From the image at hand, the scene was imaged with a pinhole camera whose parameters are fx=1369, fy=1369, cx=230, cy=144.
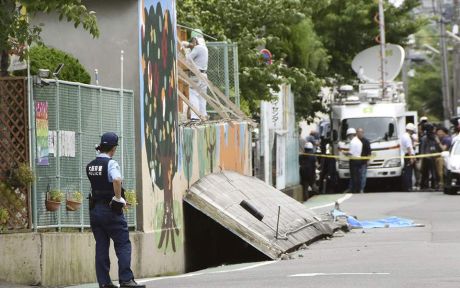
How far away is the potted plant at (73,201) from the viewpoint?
16156 mm

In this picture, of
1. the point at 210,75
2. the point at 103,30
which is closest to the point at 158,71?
the point at 103,30

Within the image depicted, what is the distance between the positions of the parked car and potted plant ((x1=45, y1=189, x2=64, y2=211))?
66.7 feet

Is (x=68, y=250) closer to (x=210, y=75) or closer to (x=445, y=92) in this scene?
(x=210, y=75)

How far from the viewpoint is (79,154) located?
54.3 ft

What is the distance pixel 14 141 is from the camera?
15523 millimetres

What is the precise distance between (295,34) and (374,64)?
704cm

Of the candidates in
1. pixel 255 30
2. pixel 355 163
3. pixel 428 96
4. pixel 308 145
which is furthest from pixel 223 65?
pixel 428 96

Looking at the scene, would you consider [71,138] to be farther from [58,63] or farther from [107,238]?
[107,238]

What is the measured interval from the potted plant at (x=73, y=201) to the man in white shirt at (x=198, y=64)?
22.6 feet

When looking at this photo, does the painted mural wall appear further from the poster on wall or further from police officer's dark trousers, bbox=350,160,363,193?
police officer's dark trousers, bbox=350,160,363,193

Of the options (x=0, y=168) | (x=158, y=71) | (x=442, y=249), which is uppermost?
(x=158, y=71)

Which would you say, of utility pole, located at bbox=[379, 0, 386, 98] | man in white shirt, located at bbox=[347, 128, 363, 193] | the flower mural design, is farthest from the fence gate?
utility pole, located at bbox=[379, 0, 386, 98]

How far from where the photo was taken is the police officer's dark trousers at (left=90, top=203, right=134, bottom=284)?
47.3 feet

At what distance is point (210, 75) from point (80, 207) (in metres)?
9.50
